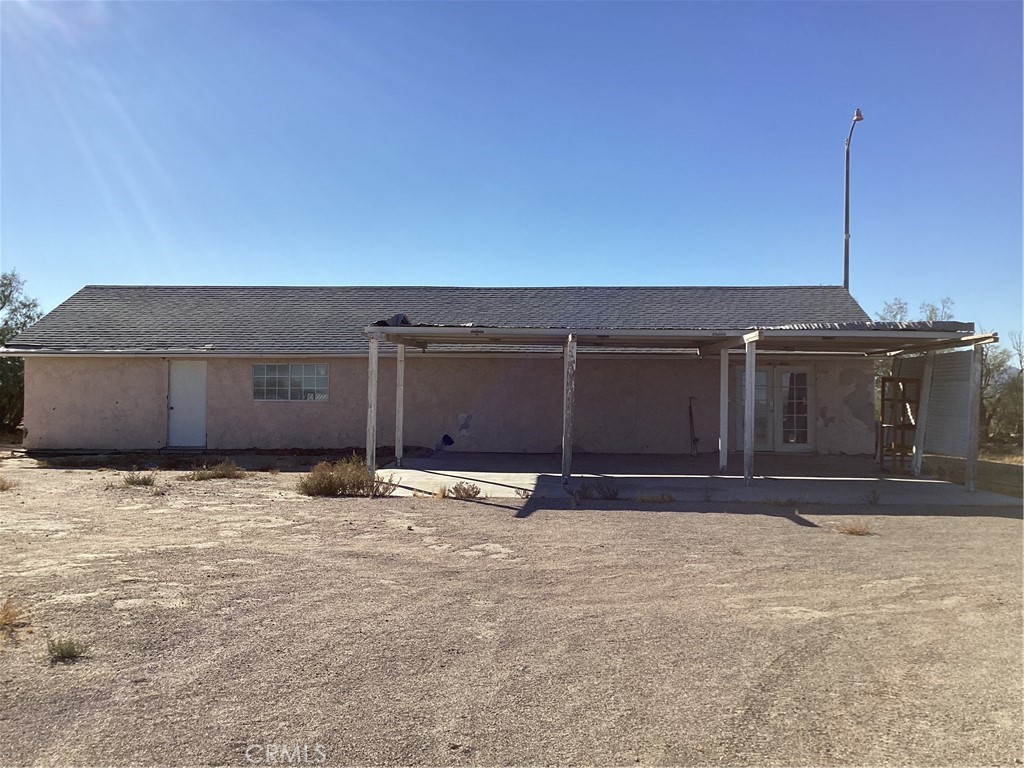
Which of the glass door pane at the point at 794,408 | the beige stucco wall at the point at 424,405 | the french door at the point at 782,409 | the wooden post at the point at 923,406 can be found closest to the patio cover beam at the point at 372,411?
A: the beige stucco wall at the point at 424,405

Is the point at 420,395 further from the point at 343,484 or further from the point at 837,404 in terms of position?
the point at 837,404

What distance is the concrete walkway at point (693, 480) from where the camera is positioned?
39.0ft

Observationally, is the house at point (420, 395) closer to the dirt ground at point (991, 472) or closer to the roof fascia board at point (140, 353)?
the roof fascia board at point (140, 353)

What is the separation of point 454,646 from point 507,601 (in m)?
1.15

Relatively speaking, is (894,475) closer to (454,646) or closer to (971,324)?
(971,324)

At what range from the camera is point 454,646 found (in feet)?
16.2

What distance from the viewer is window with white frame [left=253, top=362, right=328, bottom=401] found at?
18.5 m

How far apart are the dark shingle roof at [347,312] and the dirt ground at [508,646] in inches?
395

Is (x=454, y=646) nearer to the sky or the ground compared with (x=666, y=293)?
nearer to the ground

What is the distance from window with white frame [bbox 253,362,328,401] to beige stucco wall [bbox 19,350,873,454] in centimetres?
17

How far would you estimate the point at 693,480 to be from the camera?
1357 centimetres

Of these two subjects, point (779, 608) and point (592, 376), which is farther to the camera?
point (592, 376)

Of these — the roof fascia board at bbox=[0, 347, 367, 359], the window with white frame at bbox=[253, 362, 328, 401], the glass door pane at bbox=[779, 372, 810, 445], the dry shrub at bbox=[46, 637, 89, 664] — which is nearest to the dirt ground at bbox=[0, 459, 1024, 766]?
the dry shrub at bbox=[46, 637, 89, 664]

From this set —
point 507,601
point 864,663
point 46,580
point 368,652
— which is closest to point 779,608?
point 864,663
